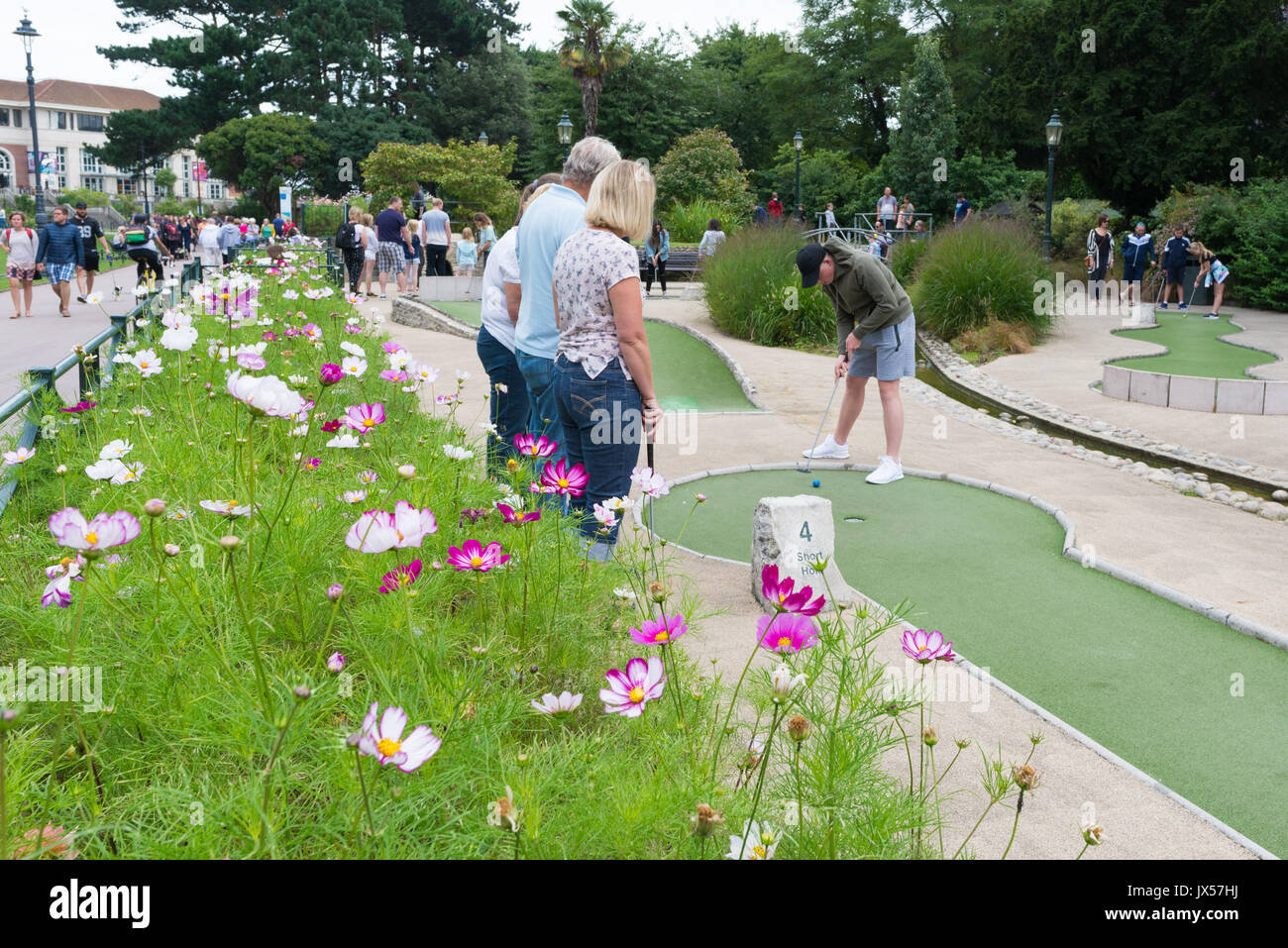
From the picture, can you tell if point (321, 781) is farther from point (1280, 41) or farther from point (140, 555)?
point (1280, 41)

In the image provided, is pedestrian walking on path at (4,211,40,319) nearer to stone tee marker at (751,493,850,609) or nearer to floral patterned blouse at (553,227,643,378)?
floral patterned blouse at (553,227,643,378)

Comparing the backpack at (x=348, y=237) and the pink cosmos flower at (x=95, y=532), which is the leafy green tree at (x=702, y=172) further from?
the pink cosmos flower at (x=95, y=532)

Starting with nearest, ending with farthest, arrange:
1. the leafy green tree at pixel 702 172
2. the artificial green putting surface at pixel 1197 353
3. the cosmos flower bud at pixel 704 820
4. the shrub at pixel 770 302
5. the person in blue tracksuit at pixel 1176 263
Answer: the cosmos flower bud at pixel 704 820 → the artificial green putting surface at pixel 1197 353 → the shrub at pixel 770 302 → the person in blue tracksuit at pixel 1176 263 → the leafy green tree at pixel 702 172

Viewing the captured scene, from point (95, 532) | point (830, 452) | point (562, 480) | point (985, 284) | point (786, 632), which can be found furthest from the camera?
point (985, 284)

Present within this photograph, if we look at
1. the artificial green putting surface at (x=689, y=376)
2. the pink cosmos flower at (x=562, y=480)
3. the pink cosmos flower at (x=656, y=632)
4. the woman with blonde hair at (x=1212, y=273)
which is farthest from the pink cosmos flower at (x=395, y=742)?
the woman with blonde hair at (x=1212, y=273)

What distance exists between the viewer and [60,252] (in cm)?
1584

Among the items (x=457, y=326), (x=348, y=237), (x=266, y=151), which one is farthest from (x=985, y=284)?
(x=266, y=151)

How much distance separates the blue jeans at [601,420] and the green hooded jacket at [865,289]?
3.23 m

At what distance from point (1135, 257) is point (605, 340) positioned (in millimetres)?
19378

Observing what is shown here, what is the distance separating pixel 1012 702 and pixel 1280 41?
2848cm

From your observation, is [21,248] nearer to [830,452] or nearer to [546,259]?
[830,452]

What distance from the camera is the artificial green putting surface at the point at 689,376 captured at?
10.7 metres

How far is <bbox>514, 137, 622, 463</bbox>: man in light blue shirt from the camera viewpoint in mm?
4285

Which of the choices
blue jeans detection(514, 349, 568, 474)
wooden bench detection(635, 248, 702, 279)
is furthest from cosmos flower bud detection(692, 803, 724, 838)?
wooden bench detection(635, 248, 702, 279)
